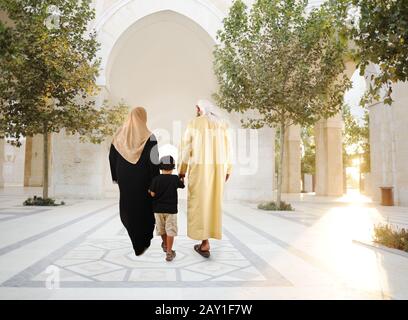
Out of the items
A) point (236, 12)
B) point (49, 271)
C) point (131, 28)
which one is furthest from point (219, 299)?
point (131, 28)

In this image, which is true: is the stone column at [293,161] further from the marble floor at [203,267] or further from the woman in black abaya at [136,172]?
the woman in black abaya at [136,172]

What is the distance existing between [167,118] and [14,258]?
2318 centimetres

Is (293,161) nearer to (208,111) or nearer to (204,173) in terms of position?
(208,111)

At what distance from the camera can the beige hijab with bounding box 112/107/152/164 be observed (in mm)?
4566

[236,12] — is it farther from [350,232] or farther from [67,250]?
[67,250]

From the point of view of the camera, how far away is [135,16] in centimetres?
1620

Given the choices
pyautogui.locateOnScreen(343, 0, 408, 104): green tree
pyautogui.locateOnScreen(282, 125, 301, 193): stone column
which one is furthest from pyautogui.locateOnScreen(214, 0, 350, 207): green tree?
pyautogui.locateOnScreen(282, 125, 301, 193): stone column

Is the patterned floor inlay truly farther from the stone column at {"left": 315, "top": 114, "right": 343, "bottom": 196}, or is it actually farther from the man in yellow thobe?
the stone column at {"left": 315, "top": 114, "right": 343, "bottom": 196}

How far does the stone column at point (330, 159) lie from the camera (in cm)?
2269

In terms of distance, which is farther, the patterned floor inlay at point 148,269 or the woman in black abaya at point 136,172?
the woman in black abaya at point 136,172

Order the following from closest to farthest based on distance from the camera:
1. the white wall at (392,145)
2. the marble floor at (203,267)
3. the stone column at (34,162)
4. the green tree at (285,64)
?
the marble floor at (203,267) < the green tree at (285,64) < the white wall at (392,145) < the stone column at (34,162)

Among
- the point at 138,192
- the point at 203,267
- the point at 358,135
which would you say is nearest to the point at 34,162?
the point at 358,135

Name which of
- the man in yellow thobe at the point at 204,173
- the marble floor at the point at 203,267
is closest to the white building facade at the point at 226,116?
the marble floor at the point at 203,267
